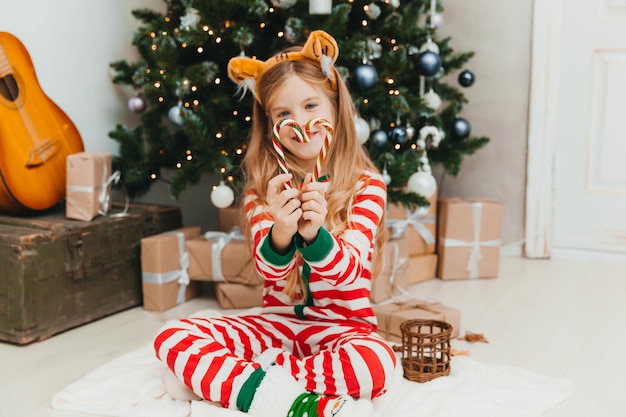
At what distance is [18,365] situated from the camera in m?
1.67

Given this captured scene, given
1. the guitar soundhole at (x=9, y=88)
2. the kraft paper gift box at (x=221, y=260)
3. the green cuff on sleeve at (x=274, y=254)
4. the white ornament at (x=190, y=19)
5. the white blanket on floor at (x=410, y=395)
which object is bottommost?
the white blanket on floor at (x=410, y=395)

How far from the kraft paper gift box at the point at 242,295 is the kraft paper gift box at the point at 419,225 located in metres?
0.58

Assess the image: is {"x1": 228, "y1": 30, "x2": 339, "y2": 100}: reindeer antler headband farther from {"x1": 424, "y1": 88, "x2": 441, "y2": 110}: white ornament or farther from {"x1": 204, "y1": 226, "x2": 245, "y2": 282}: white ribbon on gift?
{"x1": 424, "y1": 88, "x2": 441, "y2": 110}: white ornament

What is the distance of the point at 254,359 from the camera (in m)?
Result: 1.49

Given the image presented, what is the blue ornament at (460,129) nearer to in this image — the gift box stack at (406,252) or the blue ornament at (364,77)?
the gift box stack at (406,252)

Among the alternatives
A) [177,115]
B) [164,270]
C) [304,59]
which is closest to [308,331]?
[304,59]

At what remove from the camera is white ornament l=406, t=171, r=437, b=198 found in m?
2.17

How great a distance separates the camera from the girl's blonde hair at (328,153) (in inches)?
60.9

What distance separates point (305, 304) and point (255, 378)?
0.99 feet

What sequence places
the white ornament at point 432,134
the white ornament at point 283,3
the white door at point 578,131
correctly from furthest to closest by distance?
the white door at point 578,131, the white ornament at point 432,134, the white ornament at point 283,3

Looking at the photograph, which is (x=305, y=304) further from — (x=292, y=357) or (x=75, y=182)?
(x=75, y=182)

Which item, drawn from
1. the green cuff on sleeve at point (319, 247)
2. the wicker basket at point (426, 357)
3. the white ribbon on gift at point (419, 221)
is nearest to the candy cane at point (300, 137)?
the green cuff on sleeve at point (319, 247)

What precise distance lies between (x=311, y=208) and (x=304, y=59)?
0.48 m

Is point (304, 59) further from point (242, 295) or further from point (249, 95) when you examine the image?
point (242, 295)
